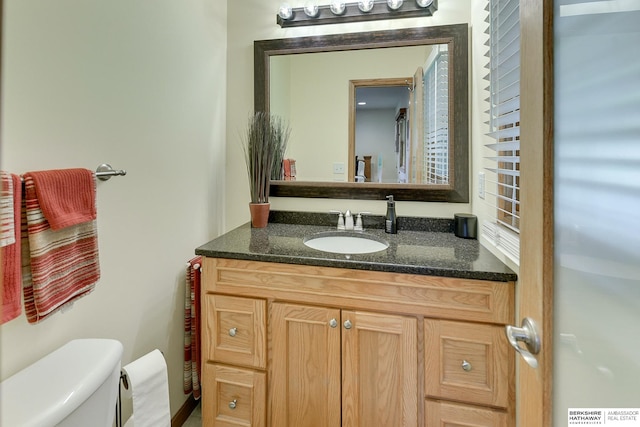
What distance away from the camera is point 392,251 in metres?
1.40

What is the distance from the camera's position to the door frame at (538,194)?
0.64m

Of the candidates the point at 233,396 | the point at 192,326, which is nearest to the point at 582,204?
the point at 233,396

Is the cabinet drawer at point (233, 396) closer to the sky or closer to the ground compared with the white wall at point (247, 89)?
closer to the ground

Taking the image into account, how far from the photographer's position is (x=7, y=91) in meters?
0.88

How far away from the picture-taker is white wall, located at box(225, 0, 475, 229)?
5.99 feet

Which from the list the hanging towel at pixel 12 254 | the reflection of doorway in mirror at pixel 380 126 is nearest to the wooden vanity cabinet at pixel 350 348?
the hanging towel at pixel 12 254

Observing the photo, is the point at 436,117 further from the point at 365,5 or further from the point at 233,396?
the point at 233,396

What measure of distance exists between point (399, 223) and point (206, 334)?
108 cm

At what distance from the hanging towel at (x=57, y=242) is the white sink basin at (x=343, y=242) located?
87 cm

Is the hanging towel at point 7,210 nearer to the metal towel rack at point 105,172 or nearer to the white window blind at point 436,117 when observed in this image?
the metal towel rack at point 105,172

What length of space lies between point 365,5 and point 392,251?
1309mm

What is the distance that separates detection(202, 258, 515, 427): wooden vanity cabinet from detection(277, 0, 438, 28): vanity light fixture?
1.38m

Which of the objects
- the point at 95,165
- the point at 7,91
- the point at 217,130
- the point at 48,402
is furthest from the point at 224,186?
the point at 48,402

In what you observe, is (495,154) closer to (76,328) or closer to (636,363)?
(636,363)
